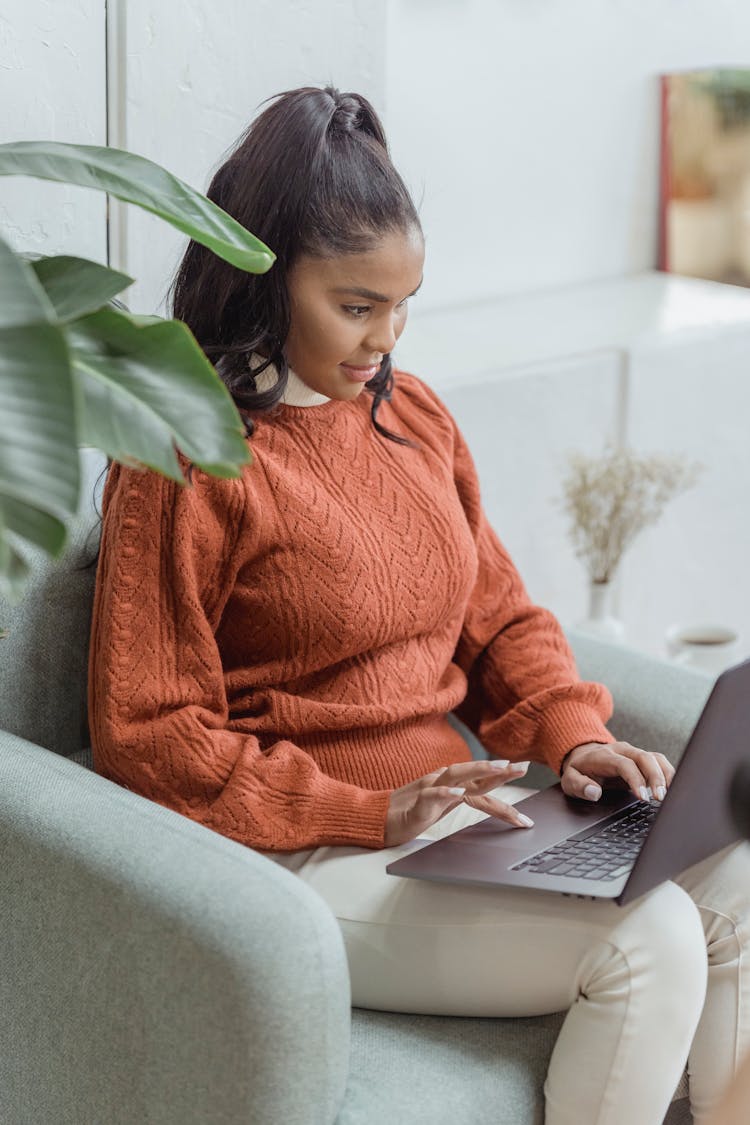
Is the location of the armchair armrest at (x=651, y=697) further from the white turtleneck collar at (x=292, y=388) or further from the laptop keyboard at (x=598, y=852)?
the white turtleneck collar at (x=292, y=388)

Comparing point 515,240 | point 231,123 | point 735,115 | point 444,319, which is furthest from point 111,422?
point 735,115

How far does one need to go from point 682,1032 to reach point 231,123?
A: 1.14 metres

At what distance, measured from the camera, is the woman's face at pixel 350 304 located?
1433 mm

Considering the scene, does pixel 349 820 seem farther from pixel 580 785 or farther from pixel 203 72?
pixel 203 72

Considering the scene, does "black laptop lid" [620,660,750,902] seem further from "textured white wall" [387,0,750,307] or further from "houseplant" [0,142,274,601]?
"textured white wall" [387,0,750,307]

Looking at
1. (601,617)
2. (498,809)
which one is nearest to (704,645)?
(601,617)

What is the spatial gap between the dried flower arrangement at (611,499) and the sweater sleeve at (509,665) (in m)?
0.63

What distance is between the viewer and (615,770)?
4.96 ft

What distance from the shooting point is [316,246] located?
142cm

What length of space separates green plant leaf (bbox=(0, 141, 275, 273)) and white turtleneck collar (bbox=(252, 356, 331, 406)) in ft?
1.04

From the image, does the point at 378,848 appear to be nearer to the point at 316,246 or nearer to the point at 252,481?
the point at 252,481

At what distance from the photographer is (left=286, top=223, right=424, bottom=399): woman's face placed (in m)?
1.43

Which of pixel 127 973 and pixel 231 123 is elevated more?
pixel 231 123

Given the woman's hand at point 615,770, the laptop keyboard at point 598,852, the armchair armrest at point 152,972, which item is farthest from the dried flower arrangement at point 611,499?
the armchair armrest at point 152,972
